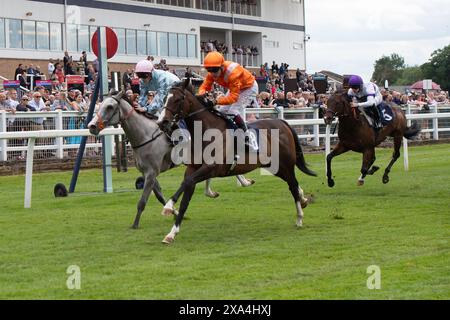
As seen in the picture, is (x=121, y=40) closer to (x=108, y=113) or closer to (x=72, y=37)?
(x=72, y=37)

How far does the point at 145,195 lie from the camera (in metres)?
10.3

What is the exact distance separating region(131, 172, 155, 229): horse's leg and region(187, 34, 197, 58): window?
36.4 meters

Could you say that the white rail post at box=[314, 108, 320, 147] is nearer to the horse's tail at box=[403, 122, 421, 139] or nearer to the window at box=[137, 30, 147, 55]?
the horse's tail at box=[403, 122, 421, 139]

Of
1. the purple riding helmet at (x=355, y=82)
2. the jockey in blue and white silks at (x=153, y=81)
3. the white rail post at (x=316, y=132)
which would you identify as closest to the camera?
the jockey in blue and white silks at (x=153, y=81)

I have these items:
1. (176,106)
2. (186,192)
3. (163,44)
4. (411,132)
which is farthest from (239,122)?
(163,44)

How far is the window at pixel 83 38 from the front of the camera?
129 feet

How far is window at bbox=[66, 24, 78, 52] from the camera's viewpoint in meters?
39.0

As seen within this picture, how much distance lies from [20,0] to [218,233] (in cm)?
2998

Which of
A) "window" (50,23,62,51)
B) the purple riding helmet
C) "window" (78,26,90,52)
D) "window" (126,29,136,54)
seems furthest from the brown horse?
"window" (126,29,136,54)

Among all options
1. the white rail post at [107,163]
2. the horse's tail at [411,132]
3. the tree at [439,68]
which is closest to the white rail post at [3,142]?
the white rail post at [107,163]

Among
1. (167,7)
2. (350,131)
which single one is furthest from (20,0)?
(350,131)

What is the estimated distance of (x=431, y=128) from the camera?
26828 millimetres

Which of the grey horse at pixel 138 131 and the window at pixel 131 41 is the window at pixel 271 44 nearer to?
the window at pixel 131 41

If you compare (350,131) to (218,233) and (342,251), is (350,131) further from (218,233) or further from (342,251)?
(342,251)
